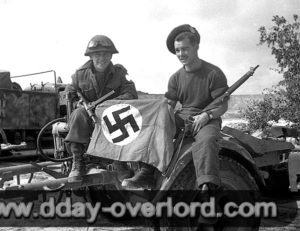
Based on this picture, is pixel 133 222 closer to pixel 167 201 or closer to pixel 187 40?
pixel 167 201

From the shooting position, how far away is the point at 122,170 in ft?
11.8

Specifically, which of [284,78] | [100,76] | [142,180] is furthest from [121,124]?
[284,78]

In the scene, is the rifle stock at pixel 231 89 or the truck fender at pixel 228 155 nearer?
the truck fender at pixel 228 155

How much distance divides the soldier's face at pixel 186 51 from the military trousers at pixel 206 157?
2.44ft

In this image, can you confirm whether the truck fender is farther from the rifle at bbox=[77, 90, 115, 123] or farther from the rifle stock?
the rifle at bbox=[77, 90, 115, 123]

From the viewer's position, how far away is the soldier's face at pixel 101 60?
13.2 feet

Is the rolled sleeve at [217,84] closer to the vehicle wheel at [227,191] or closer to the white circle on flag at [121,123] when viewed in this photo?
the vehicle wheel at [227,191]

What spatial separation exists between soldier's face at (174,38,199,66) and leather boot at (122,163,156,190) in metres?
1.02

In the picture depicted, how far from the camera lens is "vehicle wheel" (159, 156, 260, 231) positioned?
3330 millimetres

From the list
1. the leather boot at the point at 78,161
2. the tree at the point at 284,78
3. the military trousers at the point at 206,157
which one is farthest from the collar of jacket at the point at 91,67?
the tree at the point at 284,78

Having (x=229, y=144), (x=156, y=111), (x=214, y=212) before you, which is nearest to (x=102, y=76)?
(x=156, y=111)

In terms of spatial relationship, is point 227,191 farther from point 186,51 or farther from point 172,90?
point 186,51

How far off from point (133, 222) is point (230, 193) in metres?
1.74

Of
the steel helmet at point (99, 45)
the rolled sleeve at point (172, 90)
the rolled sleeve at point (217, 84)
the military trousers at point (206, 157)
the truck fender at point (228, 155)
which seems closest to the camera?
the military trousers at point (206, 157)
